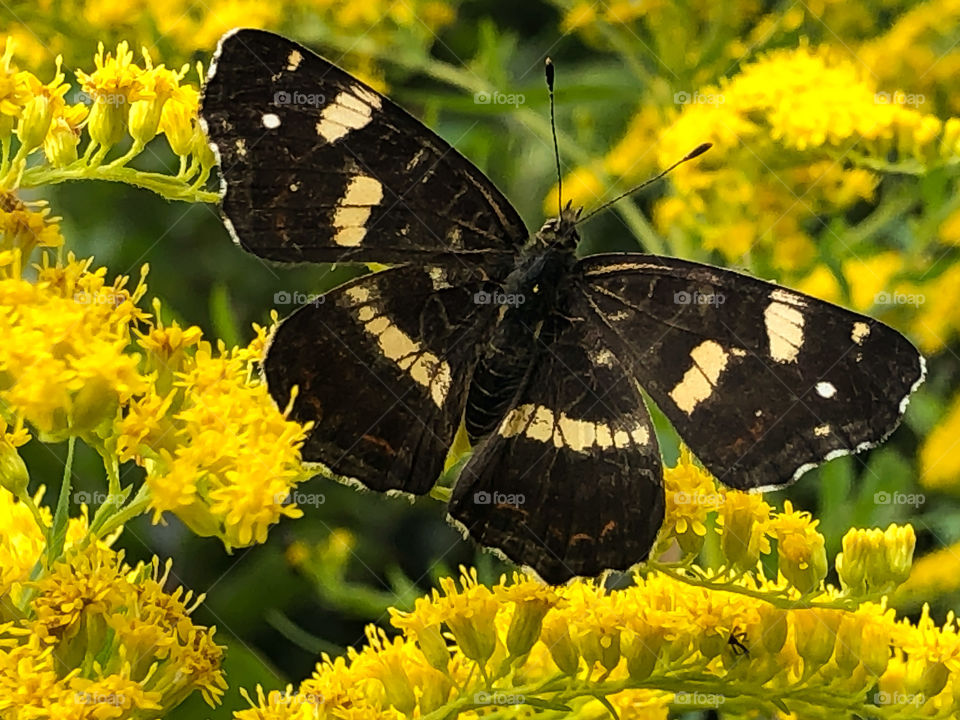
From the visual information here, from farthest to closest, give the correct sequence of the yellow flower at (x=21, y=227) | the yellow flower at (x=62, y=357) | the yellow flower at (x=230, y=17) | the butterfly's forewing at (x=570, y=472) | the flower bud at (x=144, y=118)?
1. the yellow flower at (x=230, y=17)
2. the flower bud at (x=144, y=118)
3. the butterfly's forewing at (x=570, y=472)
4. the yellow flower at (x=21, y=227)
5. the yellow flower at (x=62, y=357)

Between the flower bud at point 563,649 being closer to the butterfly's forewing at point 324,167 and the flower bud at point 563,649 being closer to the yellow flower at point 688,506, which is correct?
the yellow flower at point 688,506

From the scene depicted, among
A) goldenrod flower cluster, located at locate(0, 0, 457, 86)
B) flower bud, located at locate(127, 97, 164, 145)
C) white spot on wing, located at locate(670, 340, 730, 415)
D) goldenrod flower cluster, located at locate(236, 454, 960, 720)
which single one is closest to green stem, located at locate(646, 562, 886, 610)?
goldenrod flower cluster, located at locate(236, 454, 960, 720)

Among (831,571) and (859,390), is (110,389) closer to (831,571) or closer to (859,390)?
(859,390)

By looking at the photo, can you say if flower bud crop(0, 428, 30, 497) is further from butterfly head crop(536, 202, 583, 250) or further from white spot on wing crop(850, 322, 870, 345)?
white spot on wing crop(850, 322, 870, 345)

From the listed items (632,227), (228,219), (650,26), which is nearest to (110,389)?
(228,219)

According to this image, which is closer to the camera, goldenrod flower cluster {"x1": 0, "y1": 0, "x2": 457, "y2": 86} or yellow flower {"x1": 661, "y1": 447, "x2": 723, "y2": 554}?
yellow flower {"x1": 661, "y1": 447, "x2": 723, "y2": 554}

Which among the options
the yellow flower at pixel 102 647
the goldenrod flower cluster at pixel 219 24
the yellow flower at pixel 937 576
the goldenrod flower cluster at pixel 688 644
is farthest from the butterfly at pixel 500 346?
the yellow flower at pixel 937 576

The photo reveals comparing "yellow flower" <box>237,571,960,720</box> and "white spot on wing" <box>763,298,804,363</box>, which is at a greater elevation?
"white spot on wing" <box>763,298,804,363</box>
